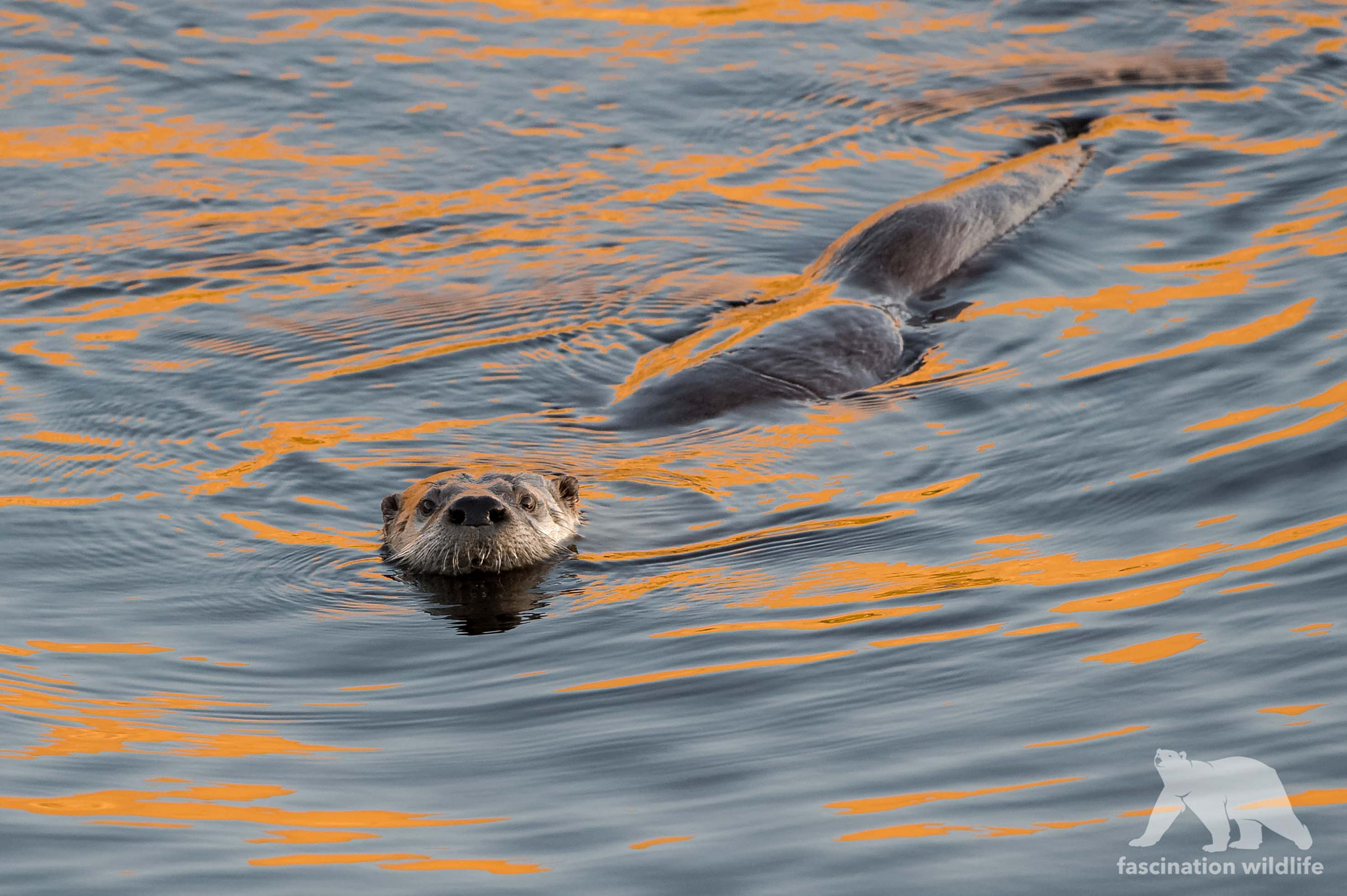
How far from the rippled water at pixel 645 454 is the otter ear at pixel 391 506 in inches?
7.8

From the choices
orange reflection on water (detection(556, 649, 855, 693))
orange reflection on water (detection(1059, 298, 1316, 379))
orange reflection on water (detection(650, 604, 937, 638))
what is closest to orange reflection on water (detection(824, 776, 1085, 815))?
orange reflection on water (detection(556, 649, 855, 693))

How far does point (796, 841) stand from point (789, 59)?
9.19m

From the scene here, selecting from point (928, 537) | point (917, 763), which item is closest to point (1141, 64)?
point (928, 537)

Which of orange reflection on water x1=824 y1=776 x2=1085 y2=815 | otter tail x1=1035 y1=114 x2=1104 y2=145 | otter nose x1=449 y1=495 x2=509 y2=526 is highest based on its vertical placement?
otter tail x1=1035 y1=114 x2=1104 y2=145

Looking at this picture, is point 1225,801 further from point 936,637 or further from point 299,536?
point 299,536

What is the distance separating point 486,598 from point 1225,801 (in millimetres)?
2751

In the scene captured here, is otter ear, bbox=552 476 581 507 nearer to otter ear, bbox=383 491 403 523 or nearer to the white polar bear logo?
Answer: otter ear, bbox=383 491 403 523

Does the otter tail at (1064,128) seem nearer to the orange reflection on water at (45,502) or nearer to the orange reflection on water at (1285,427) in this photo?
the orange reflection on water at (1285,427)

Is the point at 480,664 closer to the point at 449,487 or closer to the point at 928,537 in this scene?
the point at 449,487

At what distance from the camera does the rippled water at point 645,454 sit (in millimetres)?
3514

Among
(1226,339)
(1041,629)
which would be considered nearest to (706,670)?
(1041,629)

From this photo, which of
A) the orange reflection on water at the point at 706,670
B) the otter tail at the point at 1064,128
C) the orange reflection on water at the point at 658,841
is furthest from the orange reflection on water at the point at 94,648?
the otter tail at the point at 1064,128

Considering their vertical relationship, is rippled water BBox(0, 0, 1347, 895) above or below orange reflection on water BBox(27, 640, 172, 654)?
above

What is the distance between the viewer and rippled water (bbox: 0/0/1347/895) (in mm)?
3514
